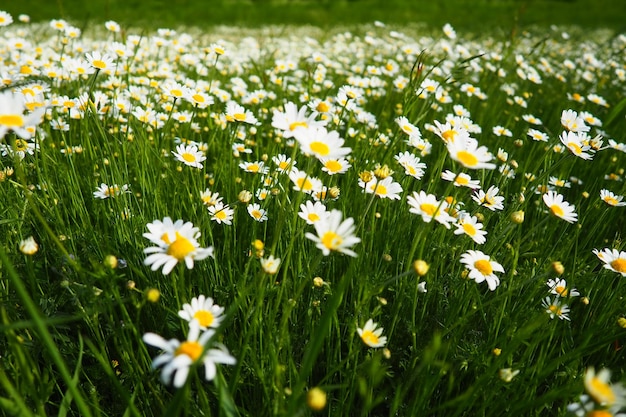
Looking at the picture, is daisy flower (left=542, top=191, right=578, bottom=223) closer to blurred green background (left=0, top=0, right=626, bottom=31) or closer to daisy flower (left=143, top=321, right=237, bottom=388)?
daisy flower (left=143, top=321, right=237, bottom=388)

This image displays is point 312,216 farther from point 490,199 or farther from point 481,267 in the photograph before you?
point 490,199

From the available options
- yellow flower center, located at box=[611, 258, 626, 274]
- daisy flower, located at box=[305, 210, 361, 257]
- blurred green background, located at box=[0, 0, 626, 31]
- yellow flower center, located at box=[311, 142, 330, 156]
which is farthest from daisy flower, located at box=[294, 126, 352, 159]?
blurred green background, located at box=[0, 0, 626, 31]

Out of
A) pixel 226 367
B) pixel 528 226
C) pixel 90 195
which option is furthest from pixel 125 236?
pixel 528 226

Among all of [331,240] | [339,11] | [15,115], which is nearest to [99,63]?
[15,115]

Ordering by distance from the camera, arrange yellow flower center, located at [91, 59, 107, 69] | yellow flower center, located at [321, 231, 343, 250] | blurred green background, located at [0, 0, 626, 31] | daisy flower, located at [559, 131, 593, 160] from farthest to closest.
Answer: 1. blurred green background, located at [0, 0, 626, 31]
2. yellow flower center, located at [91, 59, 107, 69]
3. daisy flower, located at [559, 131, 593, 160]
4. yellow flower center, located at [321, 231, 343, 250]

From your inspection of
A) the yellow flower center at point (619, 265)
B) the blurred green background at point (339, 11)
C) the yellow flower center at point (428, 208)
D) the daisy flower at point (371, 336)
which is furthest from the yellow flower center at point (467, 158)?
the blurred green background at point (339, 11)

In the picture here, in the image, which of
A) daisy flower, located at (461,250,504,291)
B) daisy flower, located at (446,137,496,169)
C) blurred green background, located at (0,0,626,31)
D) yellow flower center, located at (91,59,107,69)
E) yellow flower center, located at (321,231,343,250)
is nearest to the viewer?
yellow flower center, located at (321,231,343,250)

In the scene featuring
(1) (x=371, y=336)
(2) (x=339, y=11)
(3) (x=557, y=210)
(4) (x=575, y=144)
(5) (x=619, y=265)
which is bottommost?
(1) (x=371, y=336)

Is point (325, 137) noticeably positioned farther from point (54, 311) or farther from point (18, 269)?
point (18, 269)
